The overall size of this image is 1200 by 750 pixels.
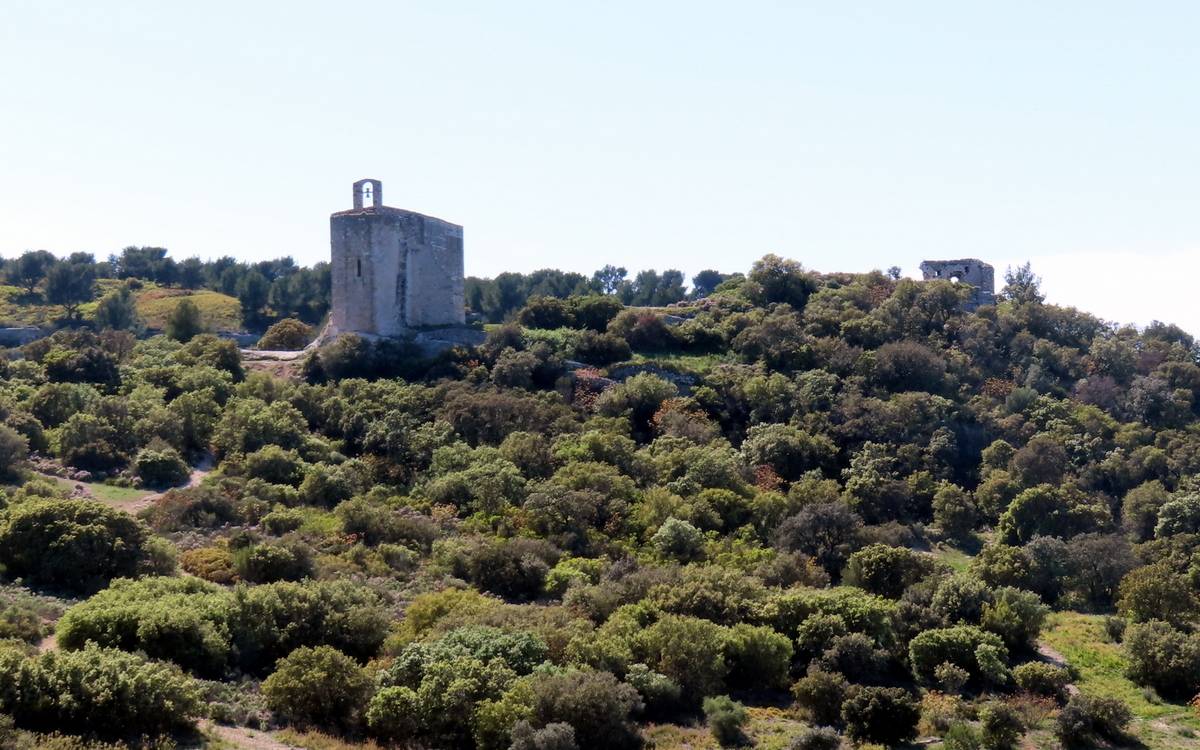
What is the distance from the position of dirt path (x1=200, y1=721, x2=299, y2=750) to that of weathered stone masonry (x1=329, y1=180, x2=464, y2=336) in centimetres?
2645

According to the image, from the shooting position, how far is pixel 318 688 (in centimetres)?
1794

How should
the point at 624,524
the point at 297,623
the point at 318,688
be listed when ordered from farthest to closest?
the point at 624,524
the point at 297,623
the point at 318,688

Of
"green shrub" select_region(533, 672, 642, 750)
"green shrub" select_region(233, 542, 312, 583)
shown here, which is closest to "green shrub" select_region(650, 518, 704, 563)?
"green shrub" select_region(233, 542, 312, 583)

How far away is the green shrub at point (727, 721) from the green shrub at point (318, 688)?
563 centimetres

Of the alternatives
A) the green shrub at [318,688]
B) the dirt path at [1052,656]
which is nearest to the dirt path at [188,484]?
the green shrub at [318,688]

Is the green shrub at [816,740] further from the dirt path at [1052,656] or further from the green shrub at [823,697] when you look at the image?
the dirt path at [1052,656]

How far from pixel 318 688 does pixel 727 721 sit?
6.49 metres

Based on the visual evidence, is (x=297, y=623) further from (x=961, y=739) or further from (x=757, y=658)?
(x=961, y=739)

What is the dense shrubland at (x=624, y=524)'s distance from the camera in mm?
18734

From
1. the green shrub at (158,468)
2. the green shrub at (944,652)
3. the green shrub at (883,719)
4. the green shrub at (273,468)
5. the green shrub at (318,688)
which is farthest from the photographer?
the green shrub at (273,468)

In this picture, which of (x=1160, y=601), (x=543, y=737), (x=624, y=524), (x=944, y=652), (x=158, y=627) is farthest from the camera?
(x=624, y=524)

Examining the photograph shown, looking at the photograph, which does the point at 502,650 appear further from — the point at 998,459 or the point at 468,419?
the point at 998,459

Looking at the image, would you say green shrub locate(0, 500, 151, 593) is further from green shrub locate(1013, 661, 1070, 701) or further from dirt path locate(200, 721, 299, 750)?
green shrub locate(1013, 661, 1070, 701)

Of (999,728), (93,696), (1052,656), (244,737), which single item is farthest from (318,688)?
(1052,656)
